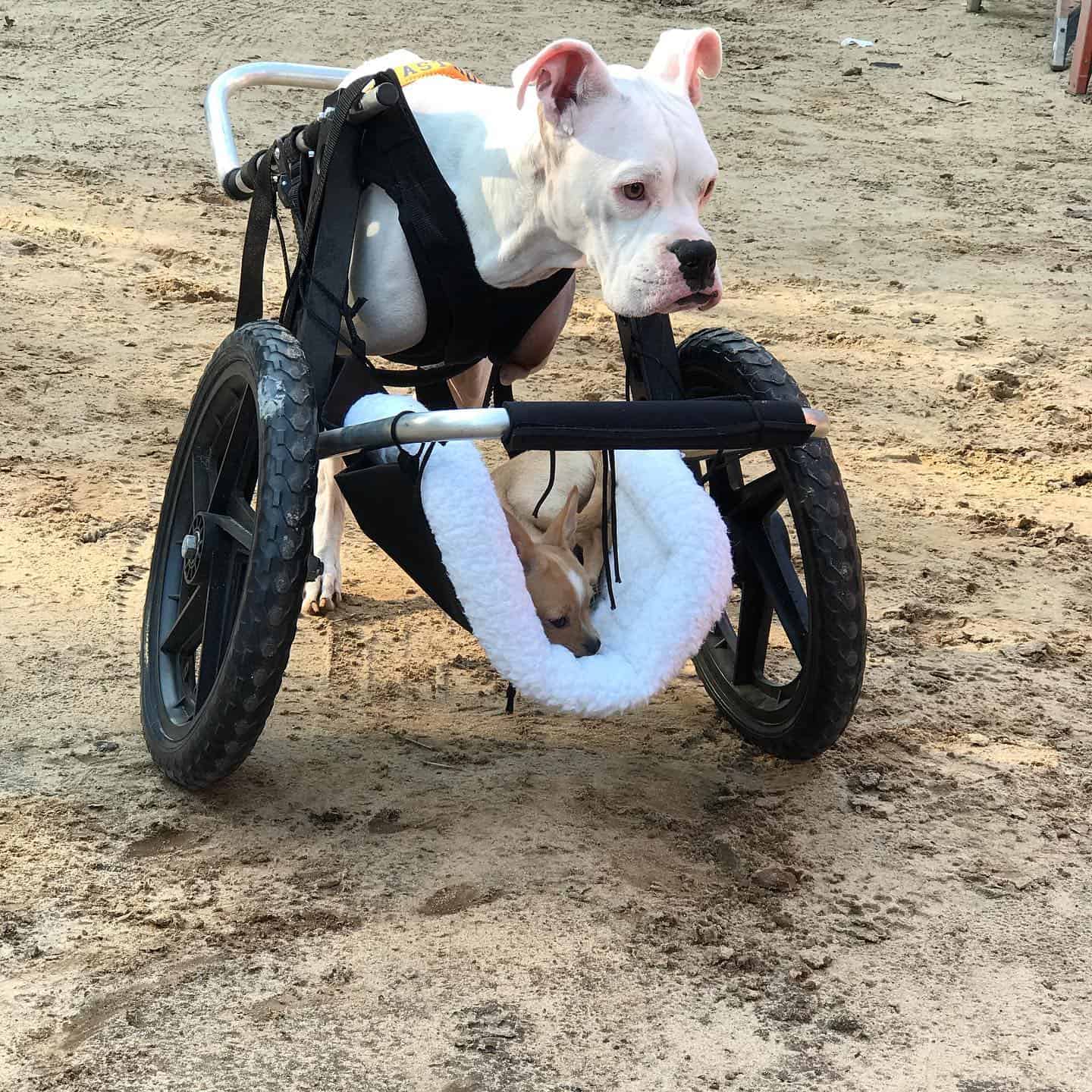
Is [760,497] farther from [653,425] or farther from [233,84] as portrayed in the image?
[233,84]

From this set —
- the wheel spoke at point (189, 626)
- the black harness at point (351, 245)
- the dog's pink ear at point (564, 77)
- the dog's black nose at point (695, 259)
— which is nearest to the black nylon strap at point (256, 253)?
the black harness at point (351, 245)

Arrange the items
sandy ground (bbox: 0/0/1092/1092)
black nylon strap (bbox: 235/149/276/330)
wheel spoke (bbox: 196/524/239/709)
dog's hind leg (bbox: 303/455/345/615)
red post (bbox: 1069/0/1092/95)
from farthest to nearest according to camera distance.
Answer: red post (bbox: 1069/0/1092/95) → dog's hind leg (bbox: 303/455/345/615) → black nylon strap (bbox: 235/149/276/330) → wheel spoke (bbox: 196/524/239/709) → sandy ground (bbox: 0/0/1092/1092)

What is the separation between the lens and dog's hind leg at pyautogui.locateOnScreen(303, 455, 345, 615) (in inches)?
141

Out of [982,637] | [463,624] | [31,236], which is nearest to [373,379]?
[463,624]

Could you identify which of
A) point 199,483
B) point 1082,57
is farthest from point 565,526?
point 1082,57

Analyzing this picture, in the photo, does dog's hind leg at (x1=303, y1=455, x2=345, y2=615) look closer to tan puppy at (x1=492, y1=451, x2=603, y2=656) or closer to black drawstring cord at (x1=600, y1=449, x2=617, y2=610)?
tan puppy at (x1=492, y1=451, x2=603, y2=656)

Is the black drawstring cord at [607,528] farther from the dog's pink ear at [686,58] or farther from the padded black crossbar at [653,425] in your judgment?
the dog's pink ear at [686,58]

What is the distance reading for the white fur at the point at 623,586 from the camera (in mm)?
2291

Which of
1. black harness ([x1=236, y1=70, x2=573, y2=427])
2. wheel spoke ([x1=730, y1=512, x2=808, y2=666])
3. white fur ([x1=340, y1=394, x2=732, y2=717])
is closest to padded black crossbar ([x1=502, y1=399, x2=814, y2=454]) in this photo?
white fur ([x1=340, y1=394, x2=732, y2=717])

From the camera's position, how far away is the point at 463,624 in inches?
96.7

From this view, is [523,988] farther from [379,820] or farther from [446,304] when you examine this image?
[446,304]

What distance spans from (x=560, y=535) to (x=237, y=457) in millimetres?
713

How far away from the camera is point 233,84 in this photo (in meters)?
3.27

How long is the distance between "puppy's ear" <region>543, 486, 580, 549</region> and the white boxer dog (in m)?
0.37
